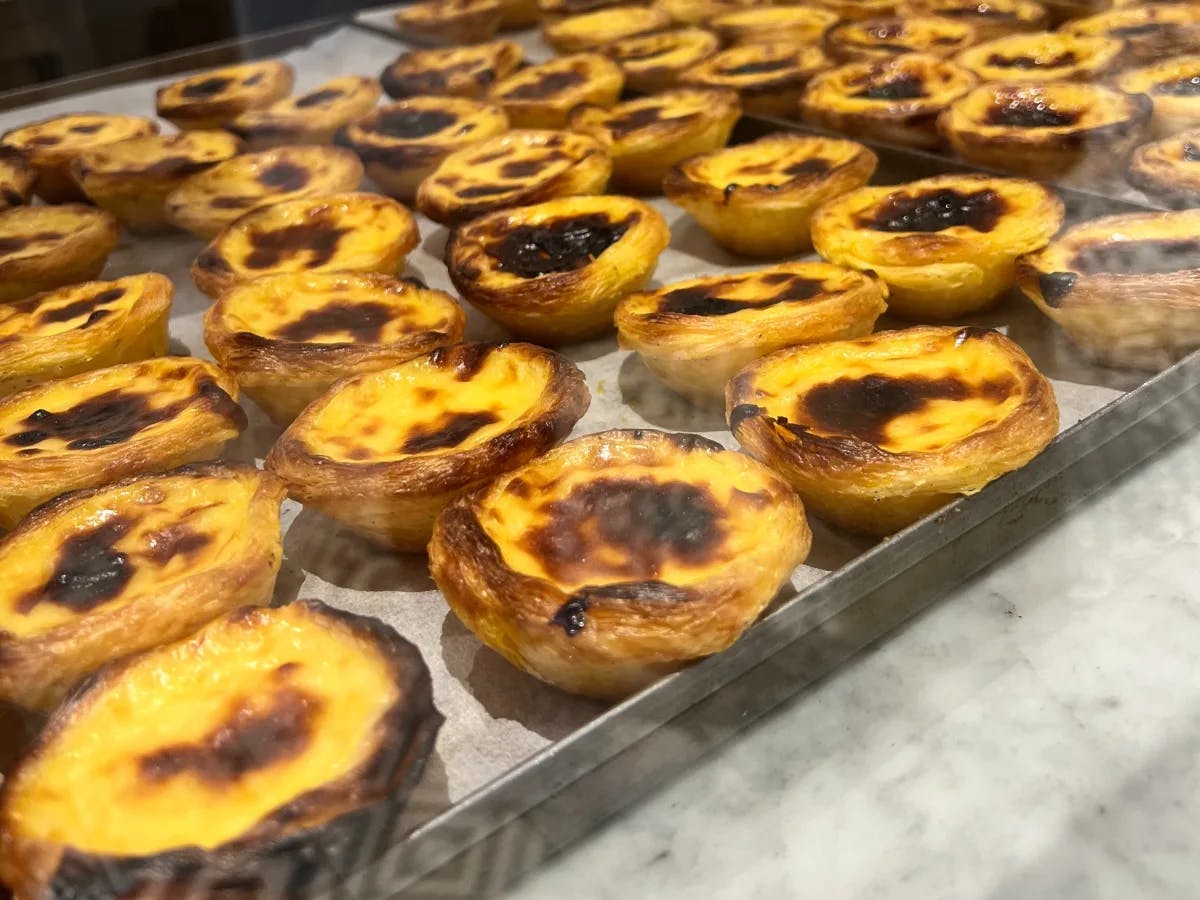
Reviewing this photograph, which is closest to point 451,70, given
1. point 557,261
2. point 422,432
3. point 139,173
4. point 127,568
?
point 139,173

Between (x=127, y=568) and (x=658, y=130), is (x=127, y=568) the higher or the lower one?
the lower one

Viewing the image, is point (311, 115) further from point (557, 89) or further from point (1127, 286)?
point (1127, 286)

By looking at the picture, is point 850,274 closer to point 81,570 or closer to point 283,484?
point 283,484

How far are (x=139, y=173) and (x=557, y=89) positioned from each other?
83.7 inches

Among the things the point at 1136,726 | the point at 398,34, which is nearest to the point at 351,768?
the point at 1136,726

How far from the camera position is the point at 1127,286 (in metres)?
3.15

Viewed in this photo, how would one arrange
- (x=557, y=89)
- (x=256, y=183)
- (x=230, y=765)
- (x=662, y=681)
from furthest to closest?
(x=557, y=89), (x=256, y=183), (x=662, y=681), (x=230, y=765)

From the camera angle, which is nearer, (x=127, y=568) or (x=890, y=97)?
(x=127, y=568)

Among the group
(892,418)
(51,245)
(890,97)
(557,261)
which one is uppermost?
(890,97)

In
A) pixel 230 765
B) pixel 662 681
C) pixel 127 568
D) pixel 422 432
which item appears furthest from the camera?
pixel 422 432

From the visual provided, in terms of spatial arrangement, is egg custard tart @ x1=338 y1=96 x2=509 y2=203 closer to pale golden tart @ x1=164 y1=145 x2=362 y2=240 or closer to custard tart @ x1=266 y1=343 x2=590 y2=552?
pale golden tart @ x1=164 y1=145 x2=362 y2=240

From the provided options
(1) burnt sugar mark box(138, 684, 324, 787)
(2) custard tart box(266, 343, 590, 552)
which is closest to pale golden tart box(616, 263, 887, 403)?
(2) custard tart box(266, 343, 590, 552)

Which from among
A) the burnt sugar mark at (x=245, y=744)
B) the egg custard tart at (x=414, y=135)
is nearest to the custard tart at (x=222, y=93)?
the egg custard tart at (x=414, y=135)

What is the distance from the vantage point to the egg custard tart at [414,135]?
198 inches
